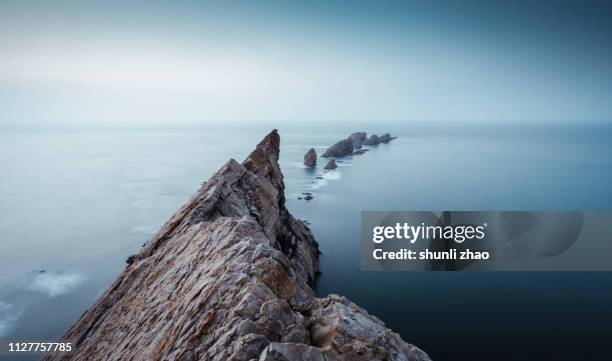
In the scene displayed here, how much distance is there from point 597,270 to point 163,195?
75.9m

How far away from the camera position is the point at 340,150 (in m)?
149

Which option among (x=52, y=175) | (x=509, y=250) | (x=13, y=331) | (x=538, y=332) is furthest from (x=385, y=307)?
(x=52, y=175)

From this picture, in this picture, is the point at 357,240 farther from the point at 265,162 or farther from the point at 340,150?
the point at 340,150

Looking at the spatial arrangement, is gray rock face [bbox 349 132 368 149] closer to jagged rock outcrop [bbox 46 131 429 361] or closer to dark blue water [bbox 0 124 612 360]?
dark blue water [bbox 0 124 612 360]

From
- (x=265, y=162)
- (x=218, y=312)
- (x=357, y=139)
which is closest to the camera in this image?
(x=218, y=312)

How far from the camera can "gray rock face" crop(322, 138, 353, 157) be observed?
147000 mm

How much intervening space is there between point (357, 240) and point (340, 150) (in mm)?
97134

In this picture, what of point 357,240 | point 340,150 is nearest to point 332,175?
point 340,150

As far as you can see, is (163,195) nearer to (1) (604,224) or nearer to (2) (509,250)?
(2) (509,250)

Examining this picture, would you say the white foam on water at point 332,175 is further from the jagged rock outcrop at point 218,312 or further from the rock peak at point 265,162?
the jagged rock outcrop at point 218,312

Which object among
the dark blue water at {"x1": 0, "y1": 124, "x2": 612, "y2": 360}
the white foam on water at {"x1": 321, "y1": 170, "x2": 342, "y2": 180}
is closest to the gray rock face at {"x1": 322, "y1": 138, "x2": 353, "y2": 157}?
the dark blue water at {"x1": 0, "y1": 124, "x2": 612, "y2": 360}

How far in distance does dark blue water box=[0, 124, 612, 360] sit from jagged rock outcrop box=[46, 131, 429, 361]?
886 inches

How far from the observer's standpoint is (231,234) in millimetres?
15797

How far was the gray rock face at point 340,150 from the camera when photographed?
5787 inches
